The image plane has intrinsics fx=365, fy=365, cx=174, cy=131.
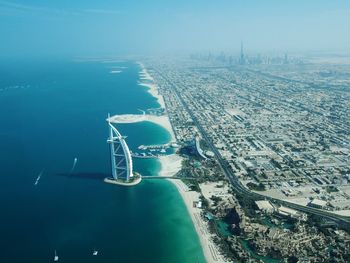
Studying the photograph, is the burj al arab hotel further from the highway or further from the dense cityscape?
the highway

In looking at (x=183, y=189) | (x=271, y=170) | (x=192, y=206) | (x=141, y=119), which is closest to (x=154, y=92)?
(x=141, y=119)

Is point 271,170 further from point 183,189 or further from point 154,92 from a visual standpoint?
point 154,92

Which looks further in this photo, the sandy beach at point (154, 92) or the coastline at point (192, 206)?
the sandy beach at point (154, 92)

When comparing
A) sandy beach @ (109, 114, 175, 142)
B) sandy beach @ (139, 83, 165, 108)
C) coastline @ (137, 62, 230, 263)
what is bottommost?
coastline @ (137, 62, 230, 263)

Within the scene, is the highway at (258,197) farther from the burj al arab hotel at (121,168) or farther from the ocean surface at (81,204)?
the burj al arab hotel at (121,168)

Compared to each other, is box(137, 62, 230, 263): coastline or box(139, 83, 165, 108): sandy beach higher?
box(139, 83, 165, 108): sandy beach

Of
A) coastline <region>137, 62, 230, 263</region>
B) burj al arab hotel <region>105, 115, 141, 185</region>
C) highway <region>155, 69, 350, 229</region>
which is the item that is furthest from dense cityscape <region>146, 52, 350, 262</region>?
burj al arab hotel <region>105, 115, 141, 185</region>

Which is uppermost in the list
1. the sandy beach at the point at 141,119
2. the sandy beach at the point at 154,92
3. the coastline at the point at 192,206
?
the sandy beach at the point at 154,92

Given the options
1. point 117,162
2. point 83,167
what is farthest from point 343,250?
point 83,167

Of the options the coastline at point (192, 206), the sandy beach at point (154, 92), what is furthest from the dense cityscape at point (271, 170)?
the sandy beach at point (154, 92)

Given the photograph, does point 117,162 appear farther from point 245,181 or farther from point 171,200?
point 245,181

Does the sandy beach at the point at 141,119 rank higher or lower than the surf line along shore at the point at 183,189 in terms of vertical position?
higher
